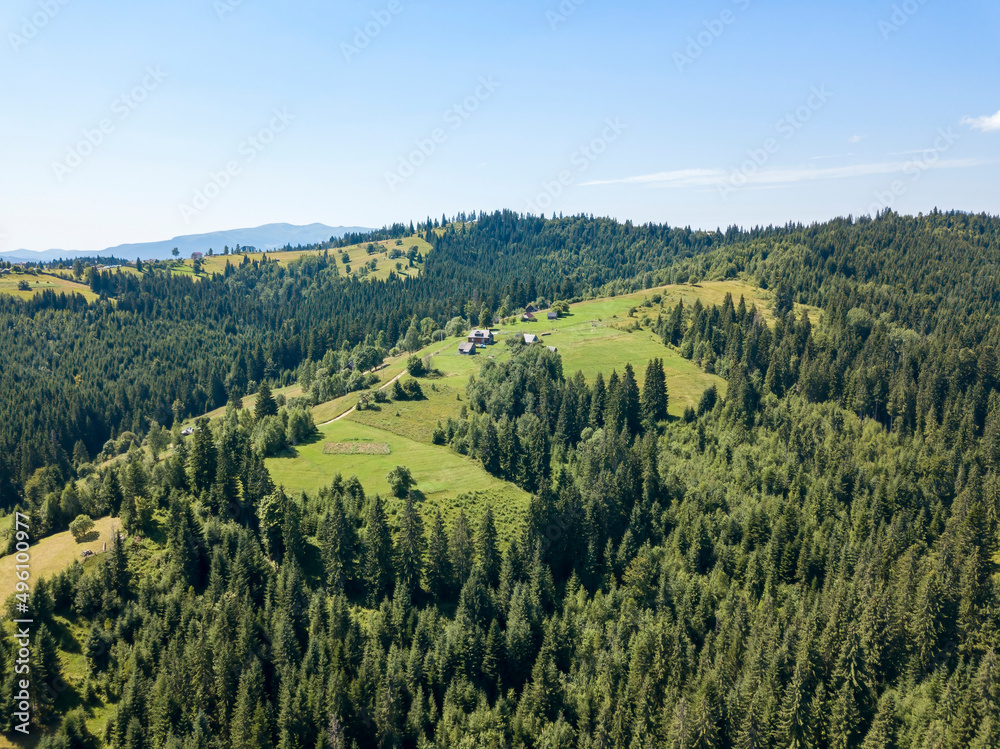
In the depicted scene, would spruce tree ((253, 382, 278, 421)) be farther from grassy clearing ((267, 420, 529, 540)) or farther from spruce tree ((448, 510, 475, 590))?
spruce tree ((448, 510, 475, 590))

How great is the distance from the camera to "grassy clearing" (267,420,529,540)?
96.1m

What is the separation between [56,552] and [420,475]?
53671mm

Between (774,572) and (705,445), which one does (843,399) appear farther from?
(774,572)

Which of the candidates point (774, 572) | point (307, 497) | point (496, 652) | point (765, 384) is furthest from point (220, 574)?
point (765, 384)

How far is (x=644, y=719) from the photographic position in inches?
2544

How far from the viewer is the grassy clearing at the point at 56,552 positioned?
73125 millimetres

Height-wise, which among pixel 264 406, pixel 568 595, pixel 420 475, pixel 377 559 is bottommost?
pixel 568 595

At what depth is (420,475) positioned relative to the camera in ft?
339

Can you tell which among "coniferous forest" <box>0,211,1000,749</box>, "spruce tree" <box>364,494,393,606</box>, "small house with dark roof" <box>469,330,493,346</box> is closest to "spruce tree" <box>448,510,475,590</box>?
"coniferous forest" <box>0,211,1000,749</box>

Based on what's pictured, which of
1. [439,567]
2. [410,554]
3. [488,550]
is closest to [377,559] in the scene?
[410,554]

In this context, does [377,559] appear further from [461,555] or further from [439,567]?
[461,555]

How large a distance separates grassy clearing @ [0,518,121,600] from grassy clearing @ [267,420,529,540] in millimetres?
24905

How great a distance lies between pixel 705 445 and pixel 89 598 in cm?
10709

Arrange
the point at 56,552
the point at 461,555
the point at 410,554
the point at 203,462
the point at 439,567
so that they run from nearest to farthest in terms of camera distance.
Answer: the point at 56,552, the point at 410,554, the point at 439,567, the point at 461,555, the point at 203,462
